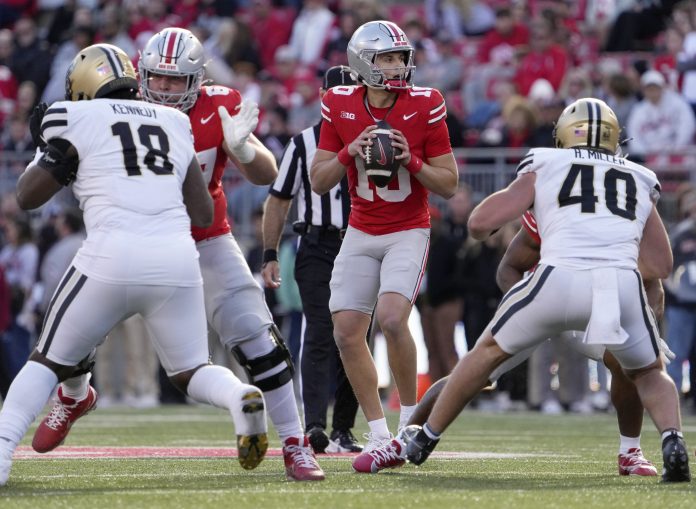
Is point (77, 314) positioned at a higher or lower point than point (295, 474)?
higher

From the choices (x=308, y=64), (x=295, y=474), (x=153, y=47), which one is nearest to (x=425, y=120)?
(x=153, y=47)

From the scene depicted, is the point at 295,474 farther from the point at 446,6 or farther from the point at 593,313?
the point at 446,6

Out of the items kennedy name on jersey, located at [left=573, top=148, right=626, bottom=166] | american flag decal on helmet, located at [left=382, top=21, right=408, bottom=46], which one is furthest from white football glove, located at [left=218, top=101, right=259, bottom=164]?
kennedy name on jersey, located at [left=573, top=148, right=626, bottom=166]

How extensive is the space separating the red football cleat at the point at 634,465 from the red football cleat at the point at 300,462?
1370mm

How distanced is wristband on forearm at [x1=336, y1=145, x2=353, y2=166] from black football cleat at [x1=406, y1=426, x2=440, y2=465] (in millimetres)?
1239

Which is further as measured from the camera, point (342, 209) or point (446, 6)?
point (446, 6)

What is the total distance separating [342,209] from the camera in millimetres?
8078

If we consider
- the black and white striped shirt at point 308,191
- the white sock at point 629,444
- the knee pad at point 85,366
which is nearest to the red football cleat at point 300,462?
the knee pad at point 85,366

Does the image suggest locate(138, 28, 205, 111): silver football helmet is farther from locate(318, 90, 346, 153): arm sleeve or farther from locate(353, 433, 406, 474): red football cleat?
locate(353, 433, 406, 474): red football cleat

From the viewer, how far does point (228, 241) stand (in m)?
6.34

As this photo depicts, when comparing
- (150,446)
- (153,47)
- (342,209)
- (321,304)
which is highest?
(153,47)

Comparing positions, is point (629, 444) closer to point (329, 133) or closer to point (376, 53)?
point (329, 133)

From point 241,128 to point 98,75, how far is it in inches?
25.1

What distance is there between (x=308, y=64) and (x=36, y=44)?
3621 mm
